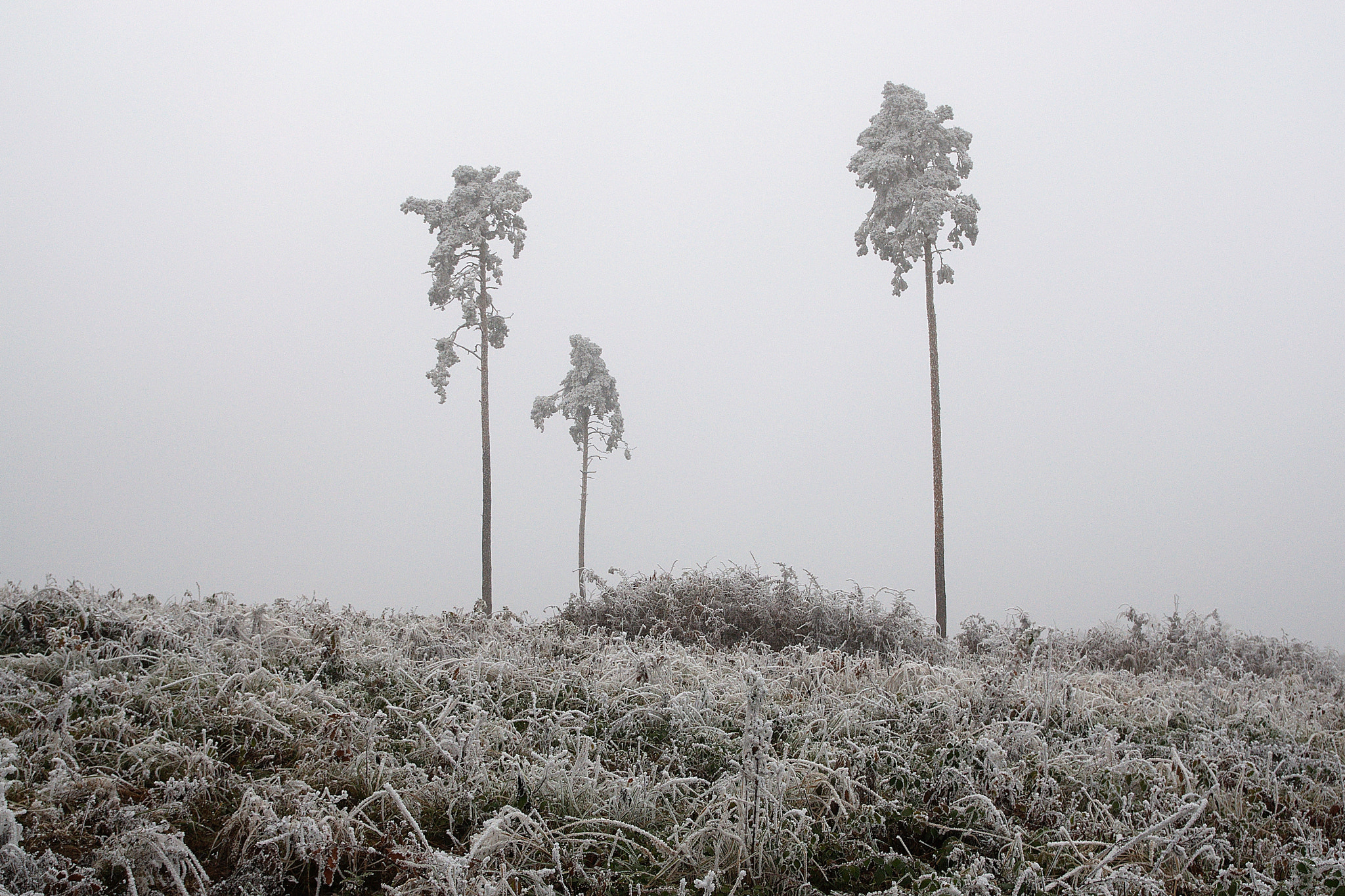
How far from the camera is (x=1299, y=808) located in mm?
4402

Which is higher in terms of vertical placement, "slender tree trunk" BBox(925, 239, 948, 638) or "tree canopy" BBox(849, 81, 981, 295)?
"tree canopy" BBox(849, 81, 981, 295)

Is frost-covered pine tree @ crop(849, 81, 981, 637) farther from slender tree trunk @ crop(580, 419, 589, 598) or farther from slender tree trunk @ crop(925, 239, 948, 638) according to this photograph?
slender tree trunk @ crop(580, 419, 589, 598)

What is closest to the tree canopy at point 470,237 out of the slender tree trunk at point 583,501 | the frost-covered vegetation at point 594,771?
the slender tree trunk at point 583,501

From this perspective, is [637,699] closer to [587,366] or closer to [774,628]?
[774,628]

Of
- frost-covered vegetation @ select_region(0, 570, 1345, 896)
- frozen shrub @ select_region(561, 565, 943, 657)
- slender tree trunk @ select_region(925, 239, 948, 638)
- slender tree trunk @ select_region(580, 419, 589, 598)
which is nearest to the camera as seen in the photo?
frost-covered vegetation @ select_region(0, 570, 1345, 896)

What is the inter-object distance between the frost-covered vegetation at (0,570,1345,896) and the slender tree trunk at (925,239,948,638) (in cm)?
1040

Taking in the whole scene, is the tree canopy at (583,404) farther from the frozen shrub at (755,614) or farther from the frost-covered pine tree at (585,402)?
the frozen shrub at (755,614)

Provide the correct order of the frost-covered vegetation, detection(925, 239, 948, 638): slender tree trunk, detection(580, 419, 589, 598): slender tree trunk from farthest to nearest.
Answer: detection(580, 419, 589, 598): slender tree trunk
detection(925, 239, 948, 638): slender tree trunk
the frost-covered vegetation

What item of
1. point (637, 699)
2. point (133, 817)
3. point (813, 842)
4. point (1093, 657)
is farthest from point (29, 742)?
point (1093, 657)

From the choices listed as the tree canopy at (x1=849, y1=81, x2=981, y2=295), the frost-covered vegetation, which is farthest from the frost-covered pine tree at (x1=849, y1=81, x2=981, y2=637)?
the frost-covered vegetation

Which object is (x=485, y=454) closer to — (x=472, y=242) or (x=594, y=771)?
Answer: (x=472, y=242)

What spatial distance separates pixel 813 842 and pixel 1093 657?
37.7 ft

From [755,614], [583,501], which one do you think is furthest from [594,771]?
[583,501]

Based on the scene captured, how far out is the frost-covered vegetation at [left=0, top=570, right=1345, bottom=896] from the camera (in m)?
3.01
